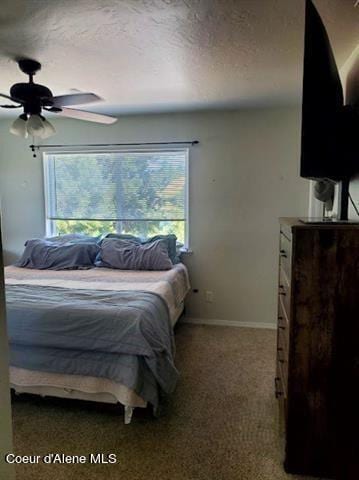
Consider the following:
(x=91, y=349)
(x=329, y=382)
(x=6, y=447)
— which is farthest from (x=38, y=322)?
(x=329, y=382)

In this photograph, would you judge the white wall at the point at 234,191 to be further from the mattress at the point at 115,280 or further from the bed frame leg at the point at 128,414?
the bed frame leg at the point at 128,414

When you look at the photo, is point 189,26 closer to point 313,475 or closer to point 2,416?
point 2,416

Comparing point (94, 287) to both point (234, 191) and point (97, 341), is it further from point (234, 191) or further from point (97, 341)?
point (234, 191)

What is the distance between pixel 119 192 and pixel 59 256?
1.03 metres

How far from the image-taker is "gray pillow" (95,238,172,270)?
338 centimetres

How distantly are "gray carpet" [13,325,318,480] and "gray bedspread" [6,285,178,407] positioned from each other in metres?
0.24

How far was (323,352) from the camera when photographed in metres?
1.58

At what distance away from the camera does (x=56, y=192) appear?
13.5 feet

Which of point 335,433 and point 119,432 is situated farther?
point 119,432

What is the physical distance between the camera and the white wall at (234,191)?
11.7 feet

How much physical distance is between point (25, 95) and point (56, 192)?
80.2 inches

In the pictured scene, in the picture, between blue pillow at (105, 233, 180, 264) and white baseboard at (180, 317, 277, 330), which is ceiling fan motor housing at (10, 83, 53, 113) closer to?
blue pillow at (105, 233, 180, 264)

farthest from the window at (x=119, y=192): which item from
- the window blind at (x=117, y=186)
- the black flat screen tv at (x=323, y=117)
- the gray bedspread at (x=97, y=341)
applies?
the black flat screen tv at (x=323, y=117)

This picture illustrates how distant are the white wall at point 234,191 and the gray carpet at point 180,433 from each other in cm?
119
